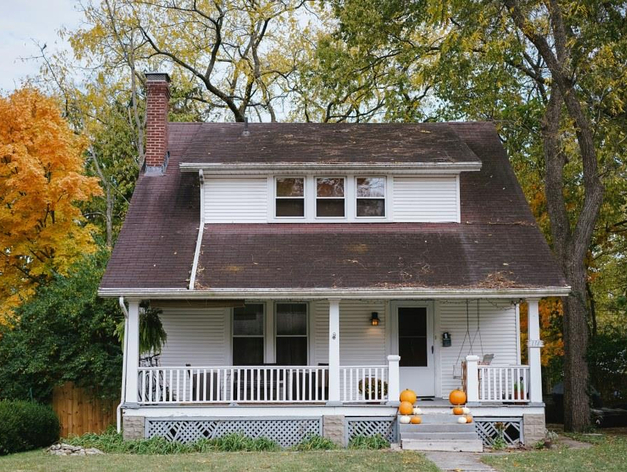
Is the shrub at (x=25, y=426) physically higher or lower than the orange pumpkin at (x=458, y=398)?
lower

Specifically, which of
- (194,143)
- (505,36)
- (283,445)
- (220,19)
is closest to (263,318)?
(283,445)

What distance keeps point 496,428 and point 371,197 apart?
19.5 ft

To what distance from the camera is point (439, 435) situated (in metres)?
14.4

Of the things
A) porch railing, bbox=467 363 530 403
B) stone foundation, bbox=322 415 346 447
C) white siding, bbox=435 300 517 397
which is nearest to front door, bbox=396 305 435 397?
white siding, bbox=435 300 517 397

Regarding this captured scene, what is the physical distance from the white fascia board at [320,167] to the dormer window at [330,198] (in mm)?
420

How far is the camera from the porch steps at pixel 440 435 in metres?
14.2

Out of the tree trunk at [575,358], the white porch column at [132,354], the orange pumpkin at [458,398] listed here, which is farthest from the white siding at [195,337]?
the tree trunk at [575,358]

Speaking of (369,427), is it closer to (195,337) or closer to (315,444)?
(315,444)

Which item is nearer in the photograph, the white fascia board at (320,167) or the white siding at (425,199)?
the white fascia board at (320,167)

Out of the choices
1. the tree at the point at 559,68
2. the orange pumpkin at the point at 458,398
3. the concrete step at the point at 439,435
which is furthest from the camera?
the tree at the point at 559,68

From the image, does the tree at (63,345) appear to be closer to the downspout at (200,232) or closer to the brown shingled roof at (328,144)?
the downspout at (200,232)

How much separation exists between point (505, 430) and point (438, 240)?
4321 millimetres

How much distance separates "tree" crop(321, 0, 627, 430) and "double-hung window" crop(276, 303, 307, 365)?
644cm

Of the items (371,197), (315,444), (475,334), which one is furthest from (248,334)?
(475,334)
